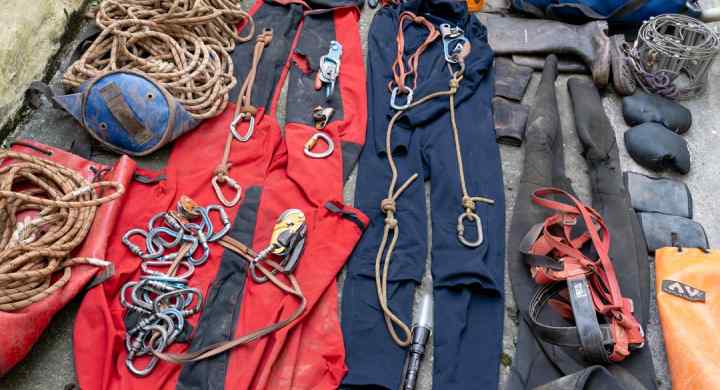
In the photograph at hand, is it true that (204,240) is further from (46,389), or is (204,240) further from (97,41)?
(97,41)

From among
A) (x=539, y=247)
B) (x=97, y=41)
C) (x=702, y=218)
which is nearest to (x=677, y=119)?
(x=702, y=218)

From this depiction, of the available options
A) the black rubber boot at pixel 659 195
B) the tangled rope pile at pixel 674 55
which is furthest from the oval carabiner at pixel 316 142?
the tangled rope pile at pixel 674 55

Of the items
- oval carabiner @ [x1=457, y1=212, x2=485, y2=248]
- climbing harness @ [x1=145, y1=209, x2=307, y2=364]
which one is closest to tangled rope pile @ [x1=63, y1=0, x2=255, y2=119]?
climbing harness @ [x1=145, y1=209, x2=307, y2=364]

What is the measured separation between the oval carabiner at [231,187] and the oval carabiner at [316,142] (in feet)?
1.22

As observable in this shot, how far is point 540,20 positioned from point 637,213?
1.46 m

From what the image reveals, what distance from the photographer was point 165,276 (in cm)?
247

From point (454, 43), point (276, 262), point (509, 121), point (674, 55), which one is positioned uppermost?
point (674, 55)

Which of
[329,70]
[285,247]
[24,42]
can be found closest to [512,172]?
[329,70]

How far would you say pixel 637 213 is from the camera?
2900mm

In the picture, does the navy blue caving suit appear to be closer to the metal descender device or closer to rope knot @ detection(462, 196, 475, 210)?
rope knot @ detection(462, 196, 475, 210)

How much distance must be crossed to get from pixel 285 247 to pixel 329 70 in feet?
4.04

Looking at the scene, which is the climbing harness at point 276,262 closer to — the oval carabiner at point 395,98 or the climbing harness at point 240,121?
the climbing harness at point 240,121

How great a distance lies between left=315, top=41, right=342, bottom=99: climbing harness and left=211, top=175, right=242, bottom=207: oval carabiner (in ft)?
2.50

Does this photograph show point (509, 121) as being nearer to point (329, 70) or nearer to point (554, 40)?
point (554, 40)
